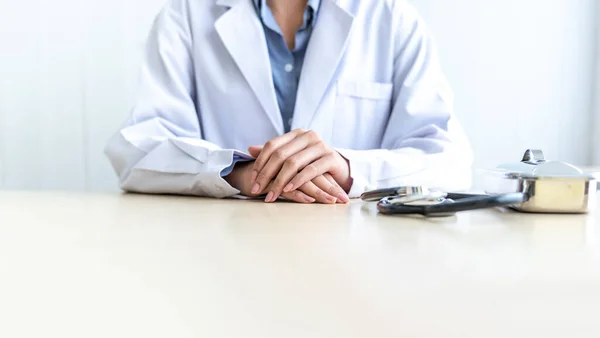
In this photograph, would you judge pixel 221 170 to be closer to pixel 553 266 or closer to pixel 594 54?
pixel 553 266

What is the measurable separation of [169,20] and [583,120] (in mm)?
1540

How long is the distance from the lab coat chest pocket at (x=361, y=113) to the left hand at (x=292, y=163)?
37 centimetres

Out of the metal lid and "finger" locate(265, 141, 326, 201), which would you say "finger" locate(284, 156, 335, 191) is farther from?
the metal lid

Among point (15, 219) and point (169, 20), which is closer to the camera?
point (15, 219)

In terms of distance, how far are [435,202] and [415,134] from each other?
0.54 meters

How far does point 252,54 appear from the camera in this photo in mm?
1242

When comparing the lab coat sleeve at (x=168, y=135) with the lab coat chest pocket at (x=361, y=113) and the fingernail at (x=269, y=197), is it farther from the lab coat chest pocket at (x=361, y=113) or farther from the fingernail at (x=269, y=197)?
the lab coat chest pocket at (x=361, y=113)

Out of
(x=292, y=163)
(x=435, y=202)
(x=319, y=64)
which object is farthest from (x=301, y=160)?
(x=319, y=64)

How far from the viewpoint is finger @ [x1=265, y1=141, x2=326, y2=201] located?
0.86 meters

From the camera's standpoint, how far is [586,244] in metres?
0.50

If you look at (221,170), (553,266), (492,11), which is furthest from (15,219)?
(492,11)

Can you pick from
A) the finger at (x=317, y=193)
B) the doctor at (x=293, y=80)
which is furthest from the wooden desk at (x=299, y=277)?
the doctor at (x=293, y=80)

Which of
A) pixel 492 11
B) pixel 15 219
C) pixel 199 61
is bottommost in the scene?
pixel 15 219

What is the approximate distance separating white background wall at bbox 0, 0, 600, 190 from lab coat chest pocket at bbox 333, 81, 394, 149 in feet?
2.50
